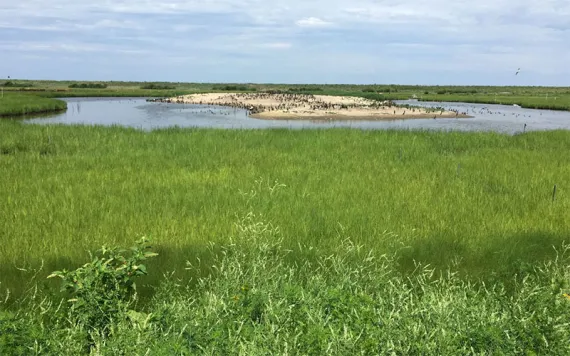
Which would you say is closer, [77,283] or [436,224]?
[77,283]

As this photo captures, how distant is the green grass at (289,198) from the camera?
6.32 m

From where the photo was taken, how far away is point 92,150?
44.6 ft

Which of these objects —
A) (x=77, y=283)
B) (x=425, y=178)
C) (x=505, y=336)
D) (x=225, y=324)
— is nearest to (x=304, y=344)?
(x=225, y=324)

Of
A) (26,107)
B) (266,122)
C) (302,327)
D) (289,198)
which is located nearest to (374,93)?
(266,122)

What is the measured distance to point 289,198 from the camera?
27.5 feet

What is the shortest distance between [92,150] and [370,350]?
1231 cm

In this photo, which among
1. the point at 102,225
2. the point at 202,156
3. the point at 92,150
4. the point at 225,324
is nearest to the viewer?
the point at 225,324

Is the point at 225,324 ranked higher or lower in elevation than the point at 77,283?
lower

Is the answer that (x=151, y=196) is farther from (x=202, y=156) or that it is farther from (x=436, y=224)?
(x=436, y=224)

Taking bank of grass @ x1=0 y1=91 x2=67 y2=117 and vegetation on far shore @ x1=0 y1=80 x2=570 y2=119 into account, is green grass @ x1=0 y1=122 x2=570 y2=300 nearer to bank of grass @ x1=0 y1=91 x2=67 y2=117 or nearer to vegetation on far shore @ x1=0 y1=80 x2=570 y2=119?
bank of grass @ x1=0 y1=91 x2=67 y2=117

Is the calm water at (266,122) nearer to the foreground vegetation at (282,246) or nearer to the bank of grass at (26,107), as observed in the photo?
the bank of grass at (26,107)

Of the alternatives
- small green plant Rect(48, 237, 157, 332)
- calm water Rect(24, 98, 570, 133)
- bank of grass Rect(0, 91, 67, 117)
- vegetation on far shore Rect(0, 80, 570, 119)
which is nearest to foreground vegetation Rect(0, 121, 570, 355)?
small green plant Rect(48, 237, 157, 332)

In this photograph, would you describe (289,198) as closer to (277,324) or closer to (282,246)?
(282,246)

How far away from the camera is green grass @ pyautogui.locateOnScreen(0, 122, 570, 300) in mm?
6324
